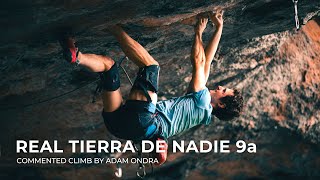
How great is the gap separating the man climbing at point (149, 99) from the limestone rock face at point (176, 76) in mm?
268

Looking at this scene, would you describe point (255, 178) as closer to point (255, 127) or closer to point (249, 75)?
point (255, 127)

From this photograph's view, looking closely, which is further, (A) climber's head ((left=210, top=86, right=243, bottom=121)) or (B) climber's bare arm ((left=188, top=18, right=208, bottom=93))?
(A) climber's head ((left=210, top=86, right=243, bottom=121))

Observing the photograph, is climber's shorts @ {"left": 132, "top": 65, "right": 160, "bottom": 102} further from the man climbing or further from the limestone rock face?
the limestone rock face

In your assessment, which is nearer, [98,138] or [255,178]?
[98,138]

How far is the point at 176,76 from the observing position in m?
7.01

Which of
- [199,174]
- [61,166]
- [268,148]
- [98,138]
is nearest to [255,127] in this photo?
[268,148]

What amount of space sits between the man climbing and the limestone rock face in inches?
10.5

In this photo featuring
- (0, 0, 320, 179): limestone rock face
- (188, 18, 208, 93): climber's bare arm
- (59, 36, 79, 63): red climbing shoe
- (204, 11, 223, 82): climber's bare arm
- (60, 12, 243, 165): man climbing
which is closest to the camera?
(59, 36, 79, 63): red climbing shoe

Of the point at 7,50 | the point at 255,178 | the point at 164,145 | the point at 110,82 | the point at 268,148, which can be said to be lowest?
the point at 255,178

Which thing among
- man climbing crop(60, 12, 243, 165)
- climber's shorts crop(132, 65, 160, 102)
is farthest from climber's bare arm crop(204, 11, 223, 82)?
climber's shorts crop(132, 65, 160, 102)

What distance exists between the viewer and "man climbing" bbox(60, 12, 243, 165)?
4.55 m

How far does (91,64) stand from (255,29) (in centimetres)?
245

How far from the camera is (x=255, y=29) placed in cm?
616

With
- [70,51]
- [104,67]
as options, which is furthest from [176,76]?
[70,51]
